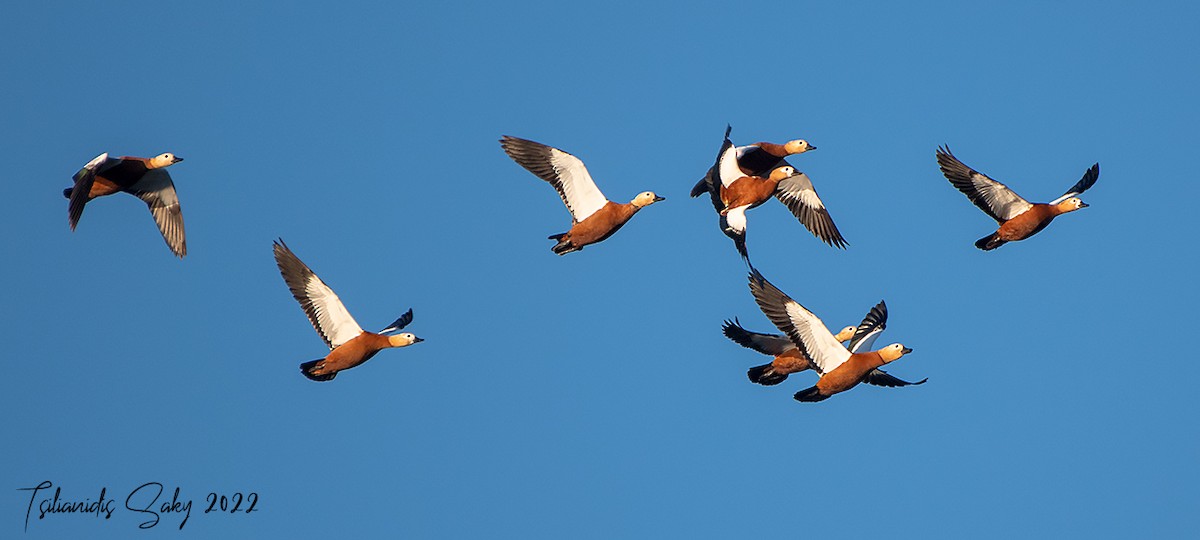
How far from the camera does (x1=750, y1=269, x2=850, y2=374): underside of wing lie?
1947 centimetres

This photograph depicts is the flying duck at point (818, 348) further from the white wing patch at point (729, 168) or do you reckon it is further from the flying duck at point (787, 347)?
the white wing patch at point (729, 168)

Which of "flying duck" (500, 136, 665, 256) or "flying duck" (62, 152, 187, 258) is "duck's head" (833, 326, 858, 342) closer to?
"flying duck" (500, 136, 665, 256)

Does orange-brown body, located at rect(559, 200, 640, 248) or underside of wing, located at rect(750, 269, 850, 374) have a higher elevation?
orange-brown body, located at rect(559, 200, 640, 248)

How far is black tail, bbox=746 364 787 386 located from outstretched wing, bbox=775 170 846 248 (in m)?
2.76

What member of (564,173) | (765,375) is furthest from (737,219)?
(564,173)

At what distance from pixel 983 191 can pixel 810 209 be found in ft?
8.42

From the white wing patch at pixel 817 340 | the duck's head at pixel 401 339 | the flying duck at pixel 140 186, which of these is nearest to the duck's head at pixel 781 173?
the white wing patch at pixel 817 340

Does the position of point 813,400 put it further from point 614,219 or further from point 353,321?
point 353,321

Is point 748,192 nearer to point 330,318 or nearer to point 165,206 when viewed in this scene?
point 330,318

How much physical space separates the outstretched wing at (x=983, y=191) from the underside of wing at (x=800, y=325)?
12.9 feet

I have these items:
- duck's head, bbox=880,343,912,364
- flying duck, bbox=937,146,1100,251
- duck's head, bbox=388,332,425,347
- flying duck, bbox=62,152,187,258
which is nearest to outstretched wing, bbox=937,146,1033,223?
flying duck, bbox=937,146,1100,251

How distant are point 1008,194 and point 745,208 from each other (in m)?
3.64

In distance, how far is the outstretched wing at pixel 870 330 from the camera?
69.9 ft

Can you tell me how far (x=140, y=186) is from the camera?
22.3 m
